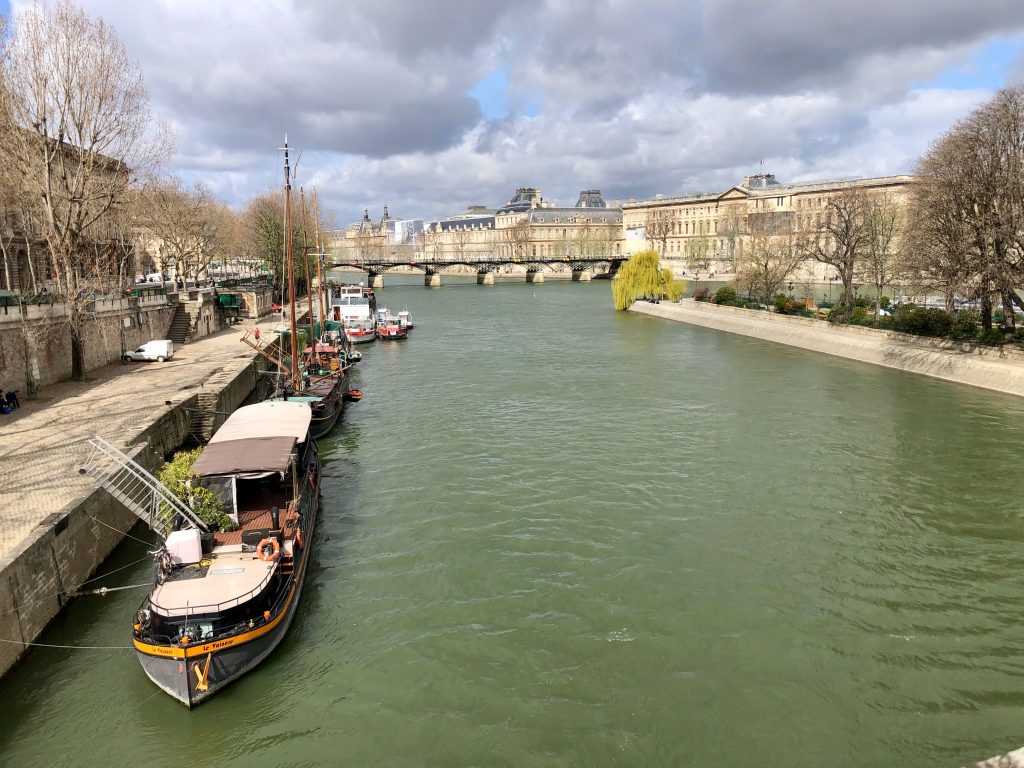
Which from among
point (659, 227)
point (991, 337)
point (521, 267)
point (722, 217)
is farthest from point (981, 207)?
point (521, 267)

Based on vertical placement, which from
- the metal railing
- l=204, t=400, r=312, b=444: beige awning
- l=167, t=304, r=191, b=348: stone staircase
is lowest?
the metal railing

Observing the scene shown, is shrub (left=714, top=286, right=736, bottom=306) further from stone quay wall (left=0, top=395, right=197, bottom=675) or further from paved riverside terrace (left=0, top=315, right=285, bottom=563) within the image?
stone quay wall (left=0, top=395, right=197, bottom=675)

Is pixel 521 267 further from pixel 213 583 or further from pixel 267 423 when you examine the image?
pixel 213 583

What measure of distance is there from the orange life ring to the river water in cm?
160

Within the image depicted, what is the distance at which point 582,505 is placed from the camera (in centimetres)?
1970

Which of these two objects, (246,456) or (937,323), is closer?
(246,456)

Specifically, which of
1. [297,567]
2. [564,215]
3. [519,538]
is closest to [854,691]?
[519,538]

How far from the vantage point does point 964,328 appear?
3897cm

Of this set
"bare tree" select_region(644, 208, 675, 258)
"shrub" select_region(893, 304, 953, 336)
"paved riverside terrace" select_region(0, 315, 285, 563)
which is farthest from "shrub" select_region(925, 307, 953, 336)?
"bare tree" select_region(644, 208, 675, 258)

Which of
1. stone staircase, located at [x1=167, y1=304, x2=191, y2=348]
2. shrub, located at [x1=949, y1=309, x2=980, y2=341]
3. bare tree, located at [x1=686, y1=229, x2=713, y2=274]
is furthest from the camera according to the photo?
bare tree, located at [x1=686, y1=229, x2=713, y2=274]

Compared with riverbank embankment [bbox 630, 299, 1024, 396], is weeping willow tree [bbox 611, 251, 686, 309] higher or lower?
higher

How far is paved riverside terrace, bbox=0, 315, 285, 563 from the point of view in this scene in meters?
15.0

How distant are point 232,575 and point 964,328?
4063cm

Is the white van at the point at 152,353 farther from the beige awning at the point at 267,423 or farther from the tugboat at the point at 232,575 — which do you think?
the tugboat at the point at 232,575
